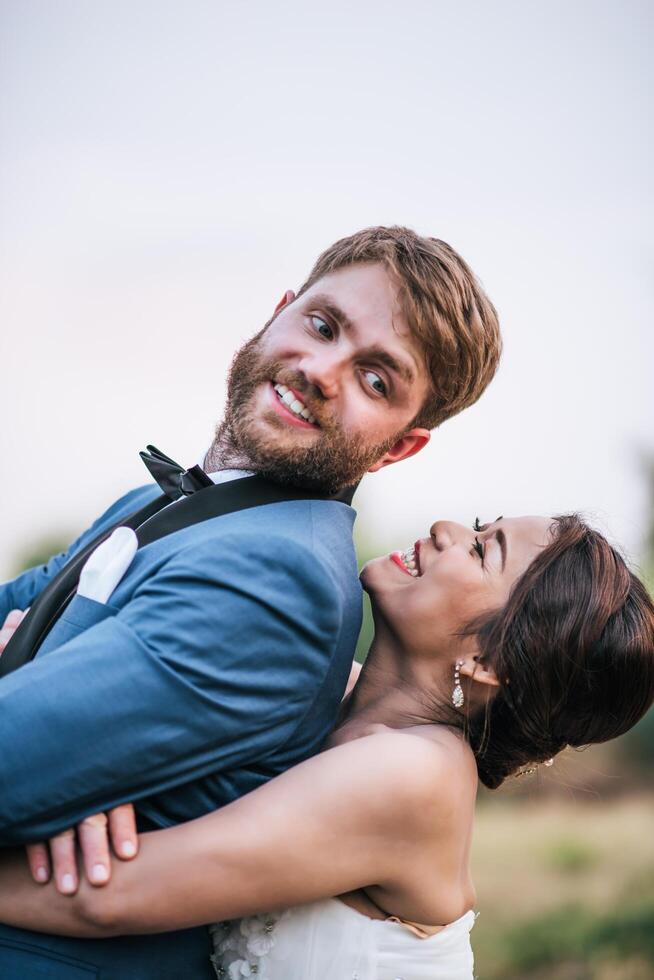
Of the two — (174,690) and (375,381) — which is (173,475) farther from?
(174,690)

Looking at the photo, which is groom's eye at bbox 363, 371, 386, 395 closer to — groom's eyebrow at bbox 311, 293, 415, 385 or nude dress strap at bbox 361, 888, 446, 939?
groom's eyebrow at bbox 311, 293, 415, 385

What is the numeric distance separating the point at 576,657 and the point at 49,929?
5.29ft

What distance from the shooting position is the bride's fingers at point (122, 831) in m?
2.27

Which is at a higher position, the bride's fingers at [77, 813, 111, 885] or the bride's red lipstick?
the bride's red lipstick

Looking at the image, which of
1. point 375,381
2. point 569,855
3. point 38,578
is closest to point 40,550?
point 569,855

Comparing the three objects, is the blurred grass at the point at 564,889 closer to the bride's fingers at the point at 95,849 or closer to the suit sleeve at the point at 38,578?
the suit sleeve at the point at 38,578

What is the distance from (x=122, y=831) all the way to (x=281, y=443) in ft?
3.53

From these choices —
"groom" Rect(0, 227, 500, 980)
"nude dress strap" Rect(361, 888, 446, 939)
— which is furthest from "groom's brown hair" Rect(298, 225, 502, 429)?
"nude dress strap" Rect(361, 888, 446, 939)

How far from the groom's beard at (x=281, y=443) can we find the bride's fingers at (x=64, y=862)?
1.04 meters

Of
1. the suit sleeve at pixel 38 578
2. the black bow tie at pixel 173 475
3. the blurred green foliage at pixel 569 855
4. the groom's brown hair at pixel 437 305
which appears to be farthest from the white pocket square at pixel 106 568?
the blurred green foliage at pixel 569 855

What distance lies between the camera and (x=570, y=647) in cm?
301

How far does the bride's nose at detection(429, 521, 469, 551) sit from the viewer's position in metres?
3.26

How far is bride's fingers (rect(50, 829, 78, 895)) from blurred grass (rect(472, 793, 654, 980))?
818cm

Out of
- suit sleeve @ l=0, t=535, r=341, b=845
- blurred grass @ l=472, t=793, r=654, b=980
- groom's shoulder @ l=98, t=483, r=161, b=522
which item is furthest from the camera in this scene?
blurred grass @ l=472, t=793, r=654, b=980
